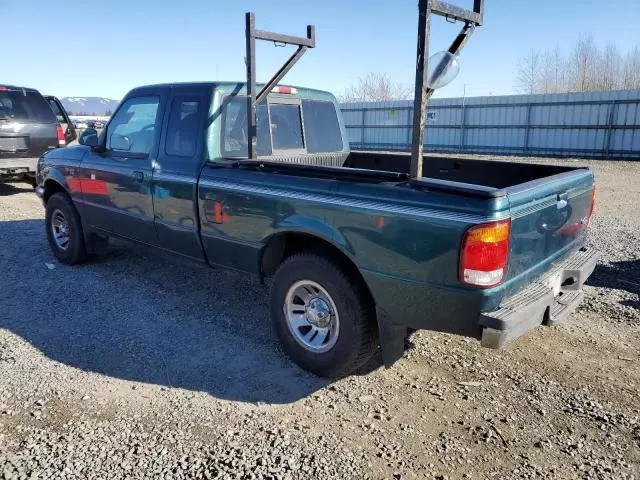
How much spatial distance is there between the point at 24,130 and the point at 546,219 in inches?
388

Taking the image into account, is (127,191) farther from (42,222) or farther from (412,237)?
(42,222)

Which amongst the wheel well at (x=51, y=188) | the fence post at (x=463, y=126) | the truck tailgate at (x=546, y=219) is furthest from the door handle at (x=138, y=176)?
the fence post at (x=463, y=126)

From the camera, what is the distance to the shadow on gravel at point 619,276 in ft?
17.8

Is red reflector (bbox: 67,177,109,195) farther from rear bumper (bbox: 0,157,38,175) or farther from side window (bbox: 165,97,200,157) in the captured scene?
rear bumper (bbox: 0,157,38,175)

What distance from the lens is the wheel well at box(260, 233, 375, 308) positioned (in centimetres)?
351

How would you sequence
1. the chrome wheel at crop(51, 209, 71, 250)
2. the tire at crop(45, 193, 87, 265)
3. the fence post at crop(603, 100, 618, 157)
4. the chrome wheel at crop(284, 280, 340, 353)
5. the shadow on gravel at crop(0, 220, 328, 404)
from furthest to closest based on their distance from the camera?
the fence post at crop(603, 100, 618, 157)
the chrome wheel at crop(51, 209, 71, 250)
the tire at crop(45, 193, 87, 265)
the shadow on gravel at crop(0, 220, 328, 404)
the chrome wheel at crop(284, 280, 340, 353)

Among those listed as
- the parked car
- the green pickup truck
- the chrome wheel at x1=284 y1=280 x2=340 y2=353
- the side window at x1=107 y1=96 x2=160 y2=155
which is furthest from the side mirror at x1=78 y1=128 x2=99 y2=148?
the parked car

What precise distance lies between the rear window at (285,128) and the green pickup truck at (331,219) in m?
0.01

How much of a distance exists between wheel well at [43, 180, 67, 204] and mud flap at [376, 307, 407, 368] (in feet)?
14.8

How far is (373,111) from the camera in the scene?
28.7 m

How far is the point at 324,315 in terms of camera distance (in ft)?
12.0

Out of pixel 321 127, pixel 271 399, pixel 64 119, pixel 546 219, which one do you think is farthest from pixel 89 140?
pixel 64 119

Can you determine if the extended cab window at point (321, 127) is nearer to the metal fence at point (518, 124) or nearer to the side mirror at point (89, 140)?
the side mirror at point (89, 140)

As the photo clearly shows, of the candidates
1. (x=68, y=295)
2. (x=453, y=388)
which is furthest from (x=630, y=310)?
(x=68, y=295)
